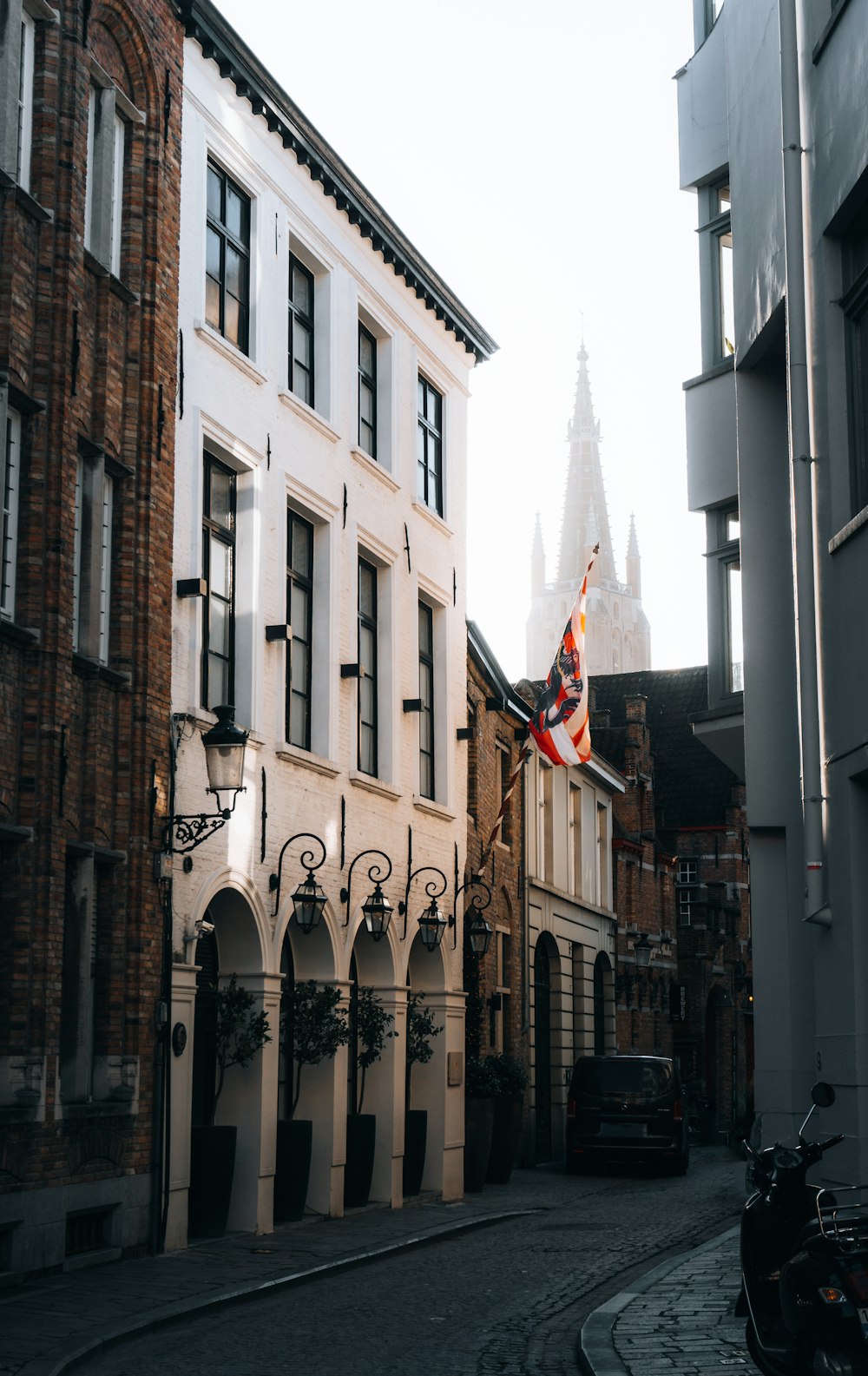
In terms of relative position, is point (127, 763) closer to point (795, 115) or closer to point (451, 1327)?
point (451, 1327)

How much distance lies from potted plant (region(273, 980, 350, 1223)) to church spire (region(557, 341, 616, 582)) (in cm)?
13386

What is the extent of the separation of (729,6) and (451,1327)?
10.4m

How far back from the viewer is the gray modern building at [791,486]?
10805 millimetres

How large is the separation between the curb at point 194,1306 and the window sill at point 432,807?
241 inches

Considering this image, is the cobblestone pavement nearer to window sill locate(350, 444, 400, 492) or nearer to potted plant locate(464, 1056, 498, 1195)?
potted plant locate(464, 1056, 498, 1195)

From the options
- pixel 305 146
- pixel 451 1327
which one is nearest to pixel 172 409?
pixel 305 146

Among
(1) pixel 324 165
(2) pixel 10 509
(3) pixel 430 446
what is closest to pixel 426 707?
(3) pixel 430 446

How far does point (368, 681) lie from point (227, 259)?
561 centimetres

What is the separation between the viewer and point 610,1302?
39.3 ft

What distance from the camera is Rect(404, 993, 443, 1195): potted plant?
860 inches

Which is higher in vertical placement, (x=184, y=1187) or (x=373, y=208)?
(x=373, y=208)

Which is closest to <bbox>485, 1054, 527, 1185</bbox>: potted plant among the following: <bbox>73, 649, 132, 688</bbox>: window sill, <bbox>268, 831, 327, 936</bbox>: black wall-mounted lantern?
<bbox>268, 831, 327, 936</bbox>: black wall-mounted lantern

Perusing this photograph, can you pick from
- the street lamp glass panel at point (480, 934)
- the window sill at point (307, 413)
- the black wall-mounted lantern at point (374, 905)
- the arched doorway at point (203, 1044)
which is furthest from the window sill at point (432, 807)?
the arched doorway at point (203, 1044)

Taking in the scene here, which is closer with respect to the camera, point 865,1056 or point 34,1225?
point 865,1056
